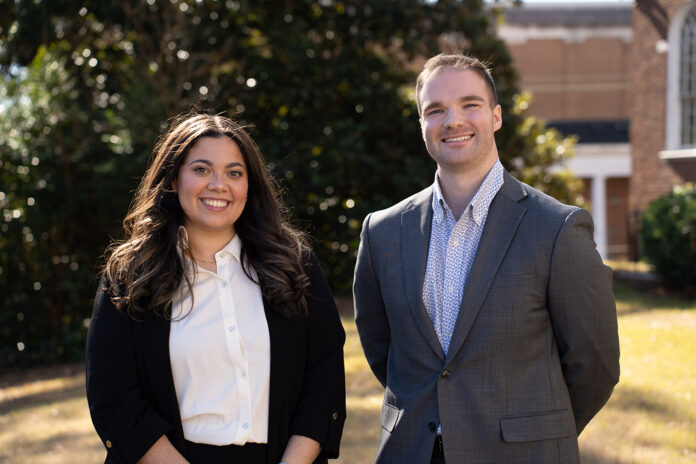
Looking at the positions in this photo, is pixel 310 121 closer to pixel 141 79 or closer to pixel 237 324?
pixel 141 79

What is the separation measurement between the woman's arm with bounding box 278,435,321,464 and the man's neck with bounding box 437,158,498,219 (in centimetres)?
103

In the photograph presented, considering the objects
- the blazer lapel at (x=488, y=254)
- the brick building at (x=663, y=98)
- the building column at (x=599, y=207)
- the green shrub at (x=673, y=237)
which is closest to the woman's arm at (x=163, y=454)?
the blazer lapel at (x=488, y=254)

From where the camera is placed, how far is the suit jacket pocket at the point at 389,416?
→ 9.11 feet

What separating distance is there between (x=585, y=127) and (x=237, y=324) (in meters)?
34.4

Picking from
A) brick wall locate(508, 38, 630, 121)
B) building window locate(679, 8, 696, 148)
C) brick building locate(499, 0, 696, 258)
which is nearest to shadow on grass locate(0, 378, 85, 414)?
building window locate(679, 8, 696, 148)

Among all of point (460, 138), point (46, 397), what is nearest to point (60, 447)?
point (46, 397)

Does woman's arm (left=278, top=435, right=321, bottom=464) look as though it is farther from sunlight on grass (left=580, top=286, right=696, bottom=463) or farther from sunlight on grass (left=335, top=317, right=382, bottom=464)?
sunlight on grass (left=580, top=286, right=696, bottom=463)

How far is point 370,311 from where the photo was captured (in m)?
3.09

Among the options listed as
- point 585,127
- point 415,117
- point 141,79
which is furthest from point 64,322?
point 585,127

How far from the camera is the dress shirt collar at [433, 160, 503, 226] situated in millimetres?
2744

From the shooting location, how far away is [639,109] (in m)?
18.7

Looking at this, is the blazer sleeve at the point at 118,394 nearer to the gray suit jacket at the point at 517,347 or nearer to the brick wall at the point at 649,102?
the gray suit jacket at the point at 517,347

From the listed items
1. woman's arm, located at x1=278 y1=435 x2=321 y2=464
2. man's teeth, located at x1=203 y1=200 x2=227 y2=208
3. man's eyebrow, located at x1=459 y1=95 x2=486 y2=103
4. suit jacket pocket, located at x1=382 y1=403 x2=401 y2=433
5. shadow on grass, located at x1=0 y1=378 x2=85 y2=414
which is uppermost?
man's eyebrow, located at x1=459 y1=95 x2=486 y2=103

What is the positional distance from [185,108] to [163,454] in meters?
8.14
